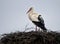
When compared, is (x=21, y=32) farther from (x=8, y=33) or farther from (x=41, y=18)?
(x=41, y=18)

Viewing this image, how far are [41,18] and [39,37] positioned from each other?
1032 mm

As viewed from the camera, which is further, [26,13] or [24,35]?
[26,13]

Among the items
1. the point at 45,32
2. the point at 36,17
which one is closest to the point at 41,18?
the point at 36,17

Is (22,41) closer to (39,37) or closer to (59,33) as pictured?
(39,37)

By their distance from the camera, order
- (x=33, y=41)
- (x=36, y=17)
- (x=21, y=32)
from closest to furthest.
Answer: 1. (x=33, y=41)
2. (x=21, y=32)
3. (x=36, y=17)

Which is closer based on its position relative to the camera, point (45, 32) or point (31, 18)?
point (45, 32)

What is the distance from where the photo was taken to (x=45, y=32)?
5.96 meters

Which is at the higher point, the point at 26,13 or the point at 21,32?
the point at 26,13

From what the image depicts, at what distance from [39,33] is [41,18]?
3.12 feet

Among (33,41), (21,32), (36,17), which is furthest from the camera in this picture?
(36,17)

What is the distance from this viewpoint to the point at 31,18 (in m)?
6.66

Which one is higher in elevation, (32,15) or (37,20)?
(32,15)

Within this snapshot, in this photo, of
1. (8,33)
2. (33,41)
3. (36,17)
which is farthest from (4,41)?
(36,17)

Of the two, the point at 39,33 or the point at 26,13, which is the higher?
the point at 26,13
